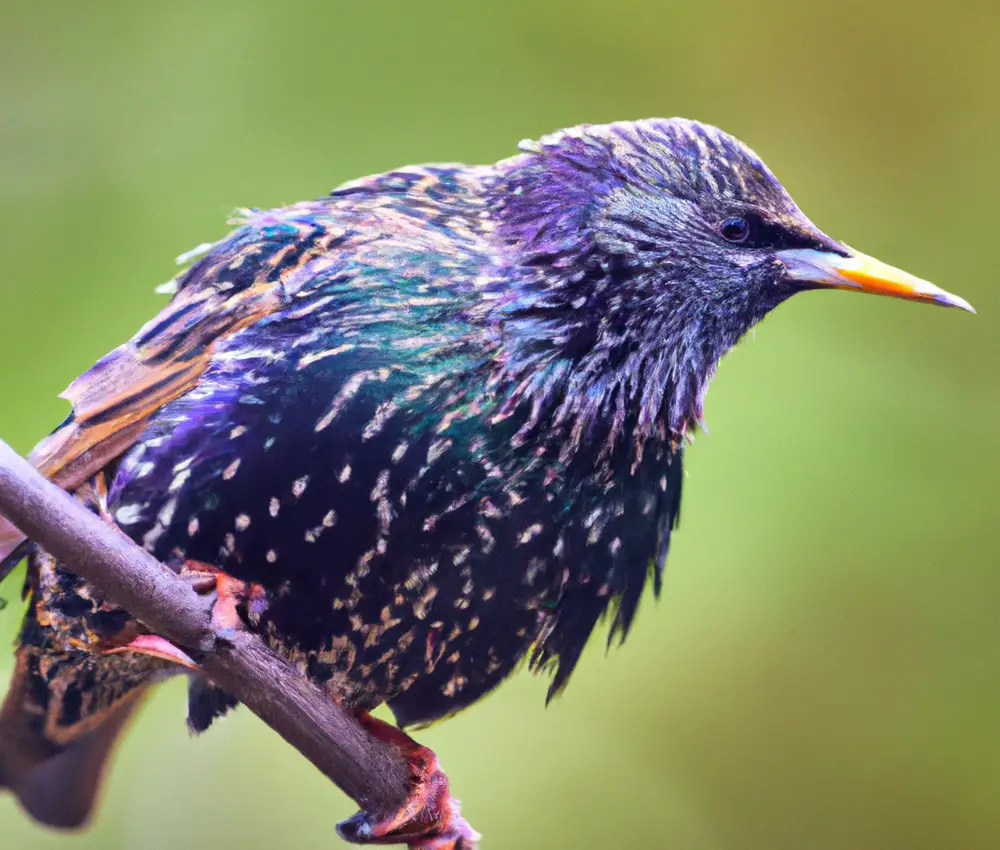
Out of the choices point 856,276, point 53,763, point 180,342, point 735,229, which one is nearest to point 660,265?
point 735,229

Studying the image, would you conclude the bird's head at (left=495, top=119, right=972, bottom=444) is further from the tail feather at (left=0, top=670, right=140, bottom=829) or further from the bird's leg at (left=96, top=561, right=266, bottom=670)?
the tail feather at (left=0, top=670, right=140, bottom=829)

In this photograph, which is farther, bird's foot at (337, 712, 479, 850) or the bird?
bird's foot at (337, 712, 479, 850)

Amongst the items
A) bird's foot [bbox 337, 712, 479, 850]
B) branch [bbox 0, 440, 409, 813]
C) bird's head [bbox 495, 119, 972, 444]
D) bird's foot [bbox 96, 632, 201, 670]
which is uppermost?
bird's head [bbox 495, 119, 972, 444]

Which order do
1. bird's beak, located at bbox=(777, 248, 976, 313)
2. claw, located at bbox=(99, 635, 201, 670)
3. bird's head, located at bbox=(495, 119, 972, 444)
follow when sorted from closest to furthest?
claw, located at bbox=(99, 635, 201, 670) → bird's beak, located at bbox=(777, 248, 976, 313) → bird's head, located at bbox=(495, 119, 972, 444)

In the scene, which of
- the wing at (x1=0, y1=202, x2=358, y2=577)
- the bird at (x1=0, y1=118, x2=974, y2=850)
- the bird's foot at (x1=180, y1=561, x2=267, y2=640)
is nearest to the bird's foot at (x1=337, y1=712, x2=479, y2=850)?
the bird at (x1=0, y1=118, x2=974, y2=850)

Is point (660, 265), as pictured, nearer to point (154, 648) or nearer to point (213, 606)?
point (213, 606)
